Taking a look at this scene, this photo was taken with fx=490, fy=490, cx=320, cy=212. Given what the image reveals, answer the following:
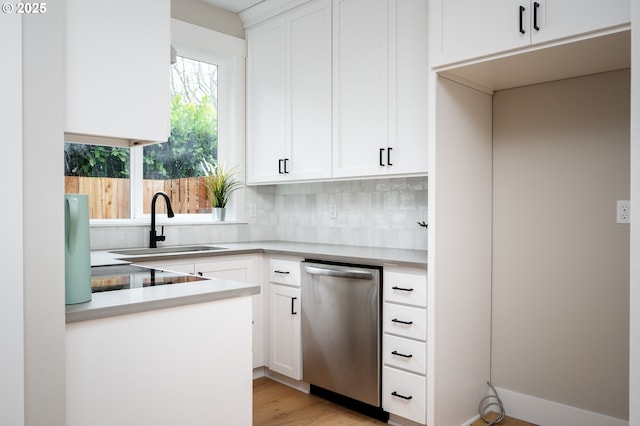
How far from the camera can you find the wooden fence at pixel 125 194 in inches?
125

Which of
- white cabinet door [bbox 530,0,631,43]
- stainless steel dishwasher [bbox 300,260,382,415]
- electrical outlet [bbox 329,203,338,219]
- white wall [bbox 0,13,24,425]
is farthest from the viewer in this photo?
electrical outlet [bbox 329,203,338,219]

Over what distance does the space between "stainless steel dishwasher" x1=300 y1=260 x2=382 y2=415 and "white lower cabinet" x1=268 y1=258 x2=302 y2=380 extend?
0.07 metres

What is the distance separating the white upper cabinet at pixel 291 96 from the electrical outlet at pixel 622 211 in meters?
1.63

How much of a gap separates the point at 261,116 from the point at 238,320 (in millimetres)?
2447

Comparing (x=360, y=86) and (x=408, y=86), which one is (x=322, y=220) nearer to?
(x=360, y=86)

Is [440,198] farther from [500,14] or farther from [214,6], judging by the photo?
[214,6]

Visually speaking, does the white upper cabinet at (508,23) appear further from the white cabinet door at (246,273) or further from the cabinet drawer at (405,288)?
the white cabinet door at (246,273)

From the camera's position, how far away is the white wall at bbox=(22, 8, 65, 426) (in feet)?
3.68

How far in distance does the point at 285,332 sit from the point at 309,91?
1.62 metres

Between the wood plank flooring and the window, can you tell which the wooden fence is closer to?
the window

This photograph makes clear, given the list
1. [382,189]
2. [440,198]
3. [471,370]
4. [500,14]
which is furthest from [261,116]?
[471,370]

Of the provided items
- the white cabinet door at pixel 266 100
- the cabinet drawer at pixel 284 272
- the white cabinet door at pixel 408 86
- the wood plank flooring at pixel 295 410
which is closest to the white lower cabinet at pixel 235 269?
the cabinet drawer at pixel 284 272

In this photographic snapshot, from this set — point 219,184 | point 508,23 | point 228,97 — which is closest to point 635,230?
point 508,23

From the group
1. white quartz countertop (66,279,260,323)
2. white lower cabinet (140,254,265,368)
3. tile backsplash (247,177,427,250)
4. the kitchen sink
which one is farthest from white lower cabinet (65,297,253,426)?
tile backsplash (247,177,427,250)
